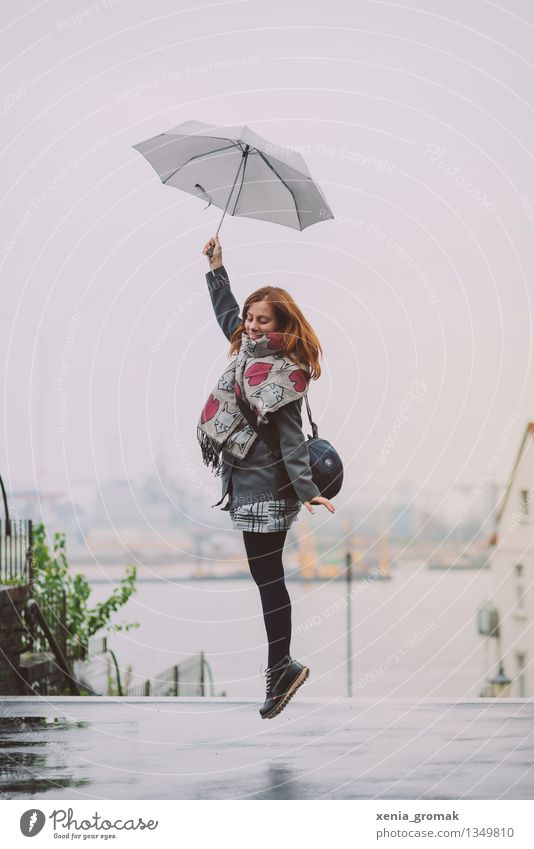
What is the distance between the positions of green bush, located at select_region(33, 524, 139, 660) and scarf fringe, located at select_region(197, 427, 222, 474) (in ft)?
12.3

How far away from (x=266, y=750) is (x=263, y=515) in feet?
2.67

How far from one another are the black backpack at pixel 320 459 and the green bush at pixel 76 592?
3.92m

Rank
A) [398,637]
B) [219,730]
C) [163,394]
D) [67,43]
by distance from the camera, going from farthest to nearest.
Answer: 1. [398,637]
2. [67,43]
3. [163,394]
4. [219,730]

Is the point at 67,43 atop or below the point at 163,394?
atop

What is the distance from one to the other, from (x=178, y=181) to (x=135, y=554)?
85.3 inches

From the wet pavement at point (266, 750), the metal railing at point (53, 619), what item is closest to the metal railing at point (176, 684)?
the metal railing at point (53, 619)

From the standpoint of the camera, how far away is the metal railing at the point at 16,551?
5758mm

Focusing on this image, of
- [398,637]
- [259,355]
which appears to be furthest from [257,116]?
[398,637]

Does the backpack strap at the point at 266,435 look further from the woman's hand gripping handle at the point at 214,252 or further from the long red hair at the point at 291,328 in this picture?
the woman's hand gripping handle at the point at 214,252

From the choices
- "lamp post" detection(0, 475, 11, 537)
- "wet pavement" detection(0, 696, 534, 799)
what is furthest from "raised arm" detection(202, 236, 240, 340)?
"lamp post" detection(0, 475, 11, 537)

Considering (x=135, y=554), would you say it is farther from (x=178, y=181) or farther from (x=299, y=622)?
(x=178, y=181)

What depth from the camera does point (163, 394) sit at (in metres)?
4.48

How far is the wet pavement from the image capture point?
3480 mm

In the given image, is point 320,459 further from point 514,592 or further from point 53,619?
point 514,592
